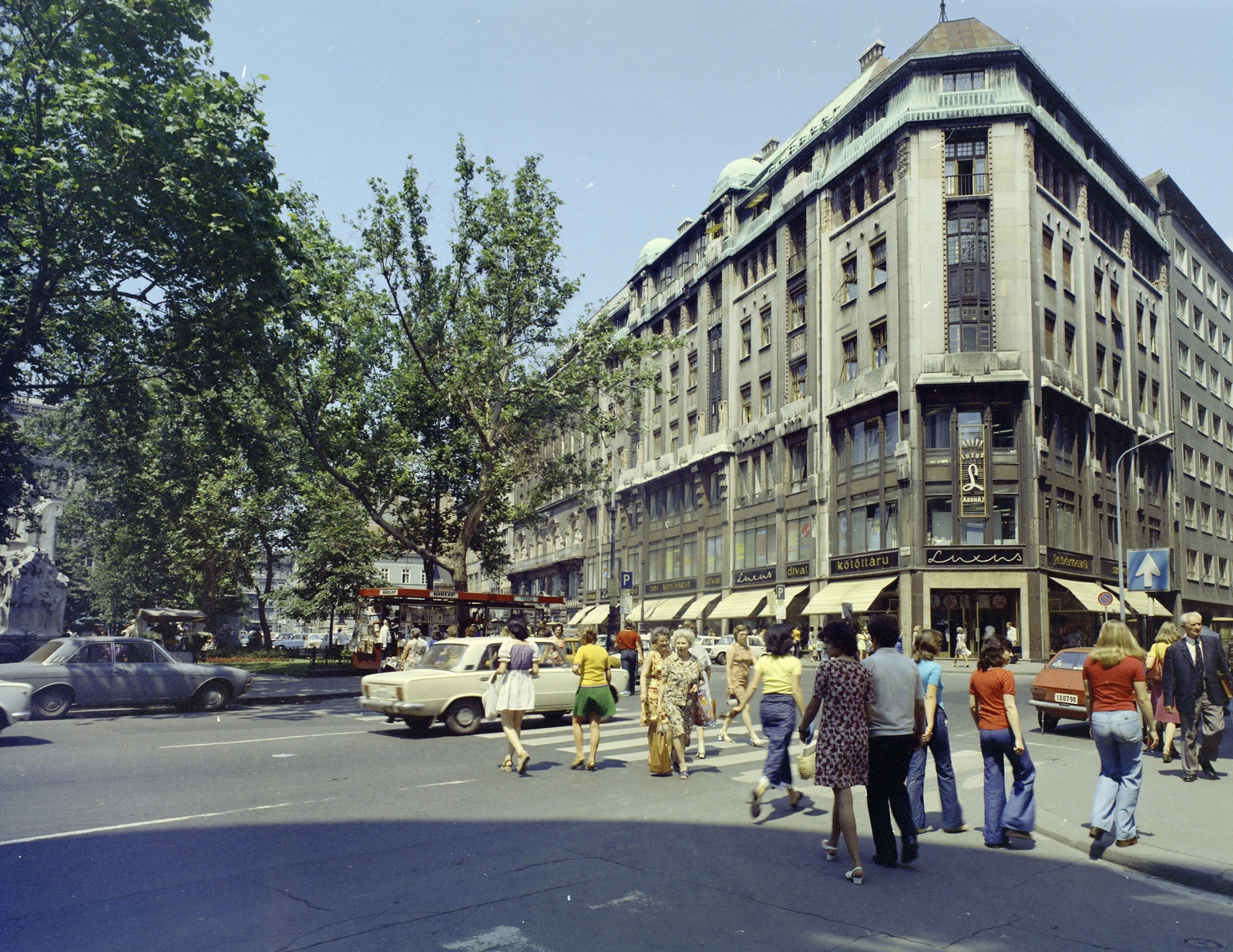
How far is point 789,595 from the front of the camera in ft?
157

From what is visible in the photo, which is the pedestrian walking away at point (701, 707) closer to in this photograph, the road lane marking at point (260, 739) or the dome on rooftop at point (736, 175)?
the road lane marking at point (260, 739)

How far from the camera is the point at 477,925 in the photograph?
552 centimetres

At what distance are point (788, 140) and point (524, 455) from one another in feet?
112

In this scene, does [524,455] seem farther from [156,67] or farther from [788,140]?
[788,140]

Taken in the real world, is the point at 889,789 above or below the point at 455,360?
below

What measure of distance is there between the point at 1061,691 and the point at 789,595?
32.1m

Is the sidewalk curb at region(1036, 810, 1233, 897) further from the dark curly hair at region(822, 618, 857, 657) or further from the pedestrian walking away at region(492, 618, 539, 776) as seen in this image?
the pedestrian walking away at region(492, 618, 539, 776)

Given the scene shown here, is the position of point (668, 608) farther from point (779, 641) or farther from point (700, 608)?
point (779, 641)

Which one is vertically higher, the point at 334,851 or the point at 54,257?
the point at 54,257

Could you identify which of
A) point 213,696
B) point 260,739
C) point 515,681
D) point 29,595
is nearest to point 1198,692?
point 515,681

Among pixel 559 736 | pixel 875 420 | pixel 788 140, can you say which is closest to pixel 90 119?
pixel 559 736

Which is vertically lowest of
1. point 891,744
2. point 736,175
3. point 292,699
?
point 292,699

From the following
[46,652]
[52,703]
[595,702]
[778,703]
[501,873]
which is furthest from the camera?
[46,652]

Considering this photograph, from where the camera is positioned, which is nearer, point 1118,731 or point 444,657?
point 1118,731
